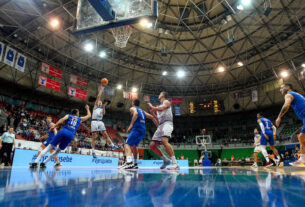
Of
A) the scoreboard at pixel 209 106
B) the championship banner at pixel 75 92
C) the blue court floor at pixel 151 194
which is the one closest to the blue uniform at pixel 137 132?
the blue court floor at pixel 151 194

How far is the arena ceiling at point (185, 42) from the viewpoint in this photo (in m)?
14.5

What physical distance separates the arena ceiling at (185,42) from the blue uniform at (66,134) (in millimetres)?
10690

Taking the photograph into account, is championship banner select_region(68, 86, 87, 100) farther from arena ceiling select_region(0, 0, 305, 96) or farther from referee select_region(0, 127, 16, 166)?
referee select_region(0, 127, 16, 166)

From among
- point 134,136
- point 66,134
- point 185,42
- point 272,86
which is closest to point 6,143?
point 66,134

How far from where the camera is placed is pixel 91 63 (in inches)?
863

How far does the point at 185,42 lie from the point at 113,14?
14.9m

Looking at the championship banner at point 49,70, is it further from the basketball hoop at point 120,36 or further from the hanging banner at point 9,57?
the basketball hoop at point 120,36

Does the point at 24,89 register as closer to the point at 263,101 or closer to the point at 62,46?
the point at 62,46

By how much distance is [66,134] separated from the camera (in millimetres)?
4812

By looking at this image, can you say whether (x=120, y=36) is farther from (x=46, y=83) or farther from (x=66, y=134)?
(x=66, y=134)

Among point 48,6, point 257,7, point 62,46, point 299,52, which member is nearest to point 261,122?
point 257,7

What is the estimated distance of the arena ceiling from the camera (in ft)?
47.6

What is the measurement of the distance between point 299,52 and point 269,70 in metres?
3.17

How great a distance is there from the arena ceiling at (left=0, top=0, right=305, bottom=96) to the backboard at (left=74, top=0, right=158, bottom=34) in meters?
6.95
